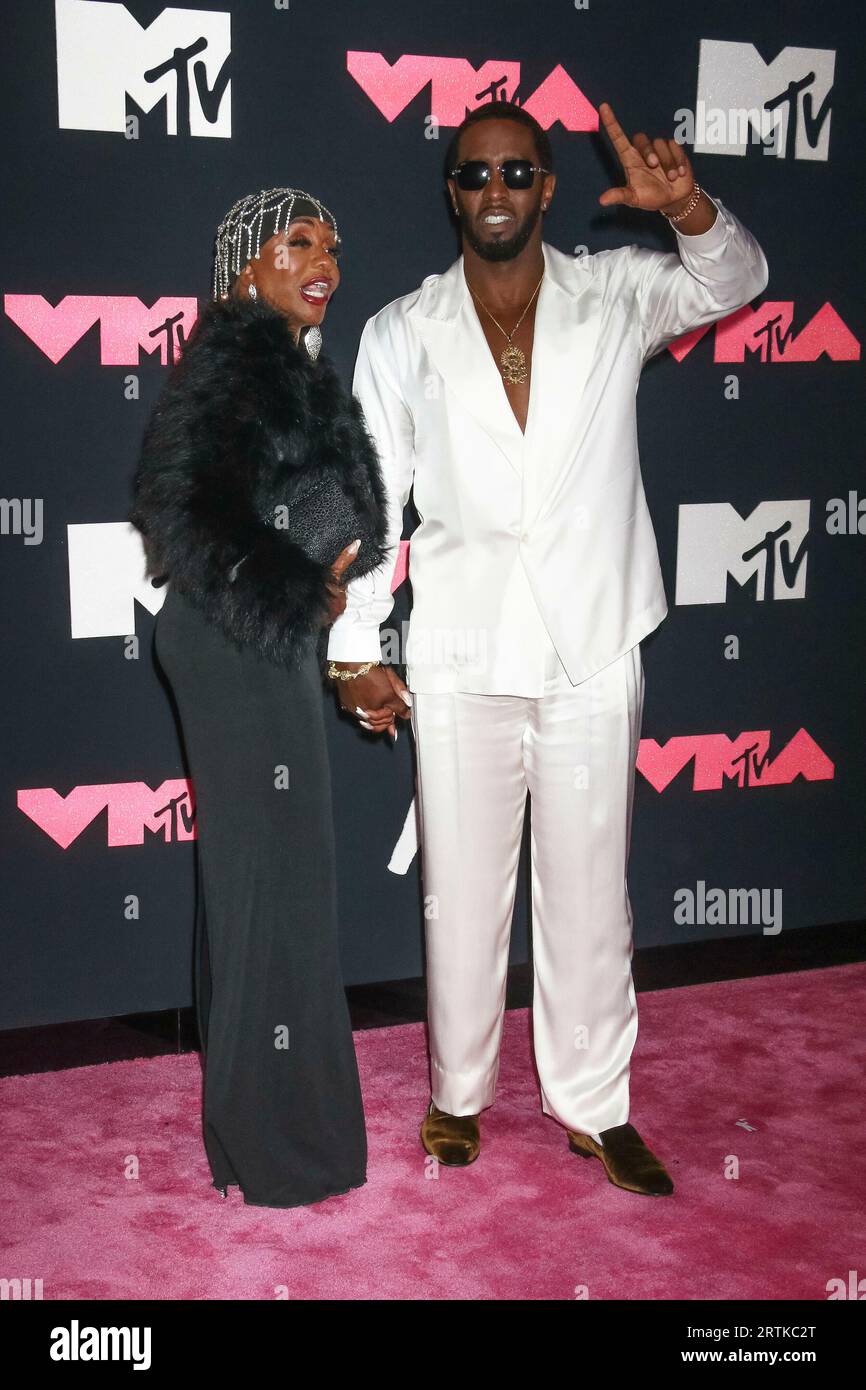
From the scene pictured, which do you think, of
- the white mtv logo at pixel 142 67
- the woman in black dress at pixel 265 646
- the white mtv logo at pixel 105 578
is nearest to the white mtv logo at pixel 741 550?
the woman in black dress at pixel 265 646

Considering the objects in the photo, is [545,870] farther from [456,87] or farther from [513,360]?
[456,87]

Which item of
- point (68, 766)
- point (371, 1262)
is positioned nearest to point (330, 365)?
point (68, 766)

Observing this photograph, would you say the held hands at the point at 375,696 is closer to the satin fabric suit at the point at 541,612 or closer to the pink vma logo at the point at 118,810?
the satin fabric suit at the point at 541,612

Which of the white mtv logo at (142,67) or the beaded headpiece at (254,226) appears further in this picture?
the white mtv logo at (142,67)

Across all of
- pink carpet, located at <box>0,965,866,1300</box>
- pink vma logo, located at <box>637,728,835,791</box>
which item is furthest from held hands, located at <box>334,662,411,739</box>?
pink vma logo, located at <box>637,728,835,791</box>

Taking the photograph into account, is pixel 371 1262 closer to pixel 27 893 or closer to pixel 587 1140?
pixel 587 1140

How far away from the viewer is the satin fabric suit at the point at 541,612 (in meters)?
2.46

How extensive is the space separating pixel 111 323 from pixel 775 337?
156 cm

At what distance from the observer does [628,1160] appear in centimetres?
258

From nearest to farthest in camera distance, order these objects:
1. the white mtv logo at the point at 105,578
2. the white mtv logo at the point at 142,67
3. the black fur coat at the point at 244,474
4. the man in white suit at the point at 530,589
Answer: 1. the black fur coat at the point at 244,474
2. the man in white suit at the point at 530,589
3. the white mtv logo at the point at 142,67
4. the white mtv logo at the point at 105,578

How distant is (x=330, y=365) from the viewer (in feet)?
7.68

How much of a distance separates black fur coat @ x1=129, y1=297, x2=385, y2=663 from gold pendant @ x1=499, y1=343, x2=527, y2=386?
14.7 inches

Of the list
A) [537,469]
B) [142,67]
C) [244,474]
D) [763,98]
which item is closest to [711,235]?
[537,469]

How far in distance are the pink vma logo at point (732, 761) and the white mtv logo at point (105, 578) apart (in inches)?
49.9
